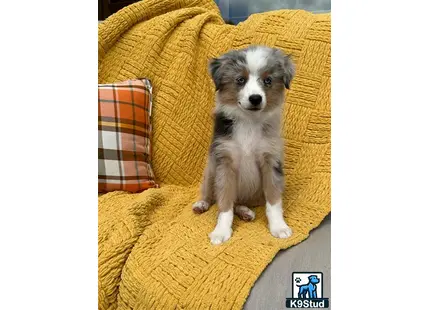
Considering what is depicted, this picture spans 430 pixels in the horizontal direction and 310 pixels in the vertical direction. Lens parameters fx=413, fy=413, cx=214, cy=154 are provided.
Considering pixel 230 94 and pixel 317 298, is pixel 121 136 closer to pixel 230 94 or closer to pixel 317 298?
pixel 230 94

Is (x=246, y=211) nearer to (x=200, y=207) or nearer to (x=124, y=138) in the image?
(x=200, y=207)

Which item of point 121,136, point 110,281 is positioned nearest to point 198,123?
point 121,136

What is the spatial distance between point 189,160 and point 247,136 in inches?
16.9

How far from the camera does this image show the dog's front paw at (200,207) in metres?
1.49

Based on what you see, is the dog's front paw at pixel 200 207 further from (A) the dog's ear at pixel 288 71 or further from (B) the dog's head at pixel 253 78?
(A) the dog's ear at pixel 288 71

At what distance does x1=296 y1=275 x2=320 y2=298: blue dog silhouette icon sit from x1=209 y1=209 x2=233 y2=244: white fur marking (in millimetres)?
293

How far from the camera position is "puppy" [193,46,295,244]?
1360mm

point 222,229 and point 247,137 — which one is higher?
point 247,137

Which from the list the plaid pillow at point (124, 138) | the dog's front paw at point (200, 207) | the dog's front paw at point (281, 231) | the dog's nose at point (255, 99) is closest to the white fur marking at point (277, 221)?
the dog's front paw at point (281, 231)

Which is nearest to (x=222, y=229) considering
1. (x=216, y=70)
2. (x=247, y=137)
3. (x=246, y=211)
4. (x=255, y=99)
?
(x=246, y=211)

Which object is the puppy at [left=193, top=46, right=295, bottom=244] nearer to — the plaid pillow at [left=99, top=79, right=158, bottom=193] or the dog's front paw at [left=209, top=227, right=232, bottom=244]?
the dog's front paw at [left=209, top=227, right=232, bottom=244]

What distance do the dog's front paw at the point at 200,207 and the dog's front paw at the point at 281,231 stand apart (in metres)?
0.28

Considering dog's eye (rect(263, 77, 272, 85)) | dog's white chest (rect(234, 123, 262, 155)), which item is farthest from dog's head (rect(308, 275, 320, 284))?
dog's eye (rect(263, 77, 272, 85))

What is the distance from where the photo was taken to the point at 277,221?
1.34 meters
